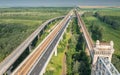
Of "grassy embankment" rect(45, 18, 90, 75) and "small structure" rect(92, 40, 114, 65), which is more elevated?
"small structure" rect(92, 40, 114, 65)

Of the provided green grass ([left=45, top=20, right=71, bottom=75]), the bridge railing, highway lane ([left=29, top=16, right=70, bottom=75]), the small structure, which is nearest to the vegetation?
green grass ([left=45, top=20, right=71, bottom=75])

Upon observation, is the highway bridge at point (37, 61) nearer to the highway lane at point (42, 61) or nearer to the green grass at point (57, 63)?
the highway lane at point (42, 61)

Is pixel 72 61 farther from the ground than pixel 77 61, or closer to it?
closer to it

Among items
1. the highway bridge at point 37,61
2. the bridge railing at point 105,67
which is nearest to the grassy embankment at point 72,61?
the highway bridge at point 37,61

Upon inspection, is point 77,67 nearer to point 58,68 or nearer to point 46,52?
point 58,68

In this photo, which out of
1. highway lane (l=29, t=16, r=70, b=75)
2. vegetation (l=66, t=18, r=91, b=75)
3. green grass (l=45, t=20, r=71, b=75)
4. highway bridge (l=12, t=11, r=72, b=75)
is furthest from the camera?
green grass (l=45, t=20, r=71, b=75)

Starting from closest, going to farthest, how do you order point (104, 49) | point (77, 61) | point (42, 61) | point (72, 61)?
point (104, 49)
point (42, 61)
point (77, 61)
point (72, 61)

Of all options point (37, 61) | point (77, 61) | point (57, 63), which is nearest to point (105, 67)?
point (37, 61)

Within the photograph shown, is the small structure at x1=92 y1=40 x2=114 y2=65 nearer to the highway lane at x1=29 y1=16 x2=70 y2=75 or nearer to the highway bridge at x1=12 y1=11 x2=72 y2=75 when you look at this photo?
the highway bridge at x1=12 y1=11 x2=72 y2=75

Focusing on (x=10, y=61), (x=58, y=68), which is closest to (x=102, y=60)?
(x=58, y=68)

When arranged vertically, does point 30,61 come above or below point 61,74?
above

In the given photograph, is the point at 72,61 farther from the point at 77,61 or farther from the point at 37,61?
the point at 37,61
